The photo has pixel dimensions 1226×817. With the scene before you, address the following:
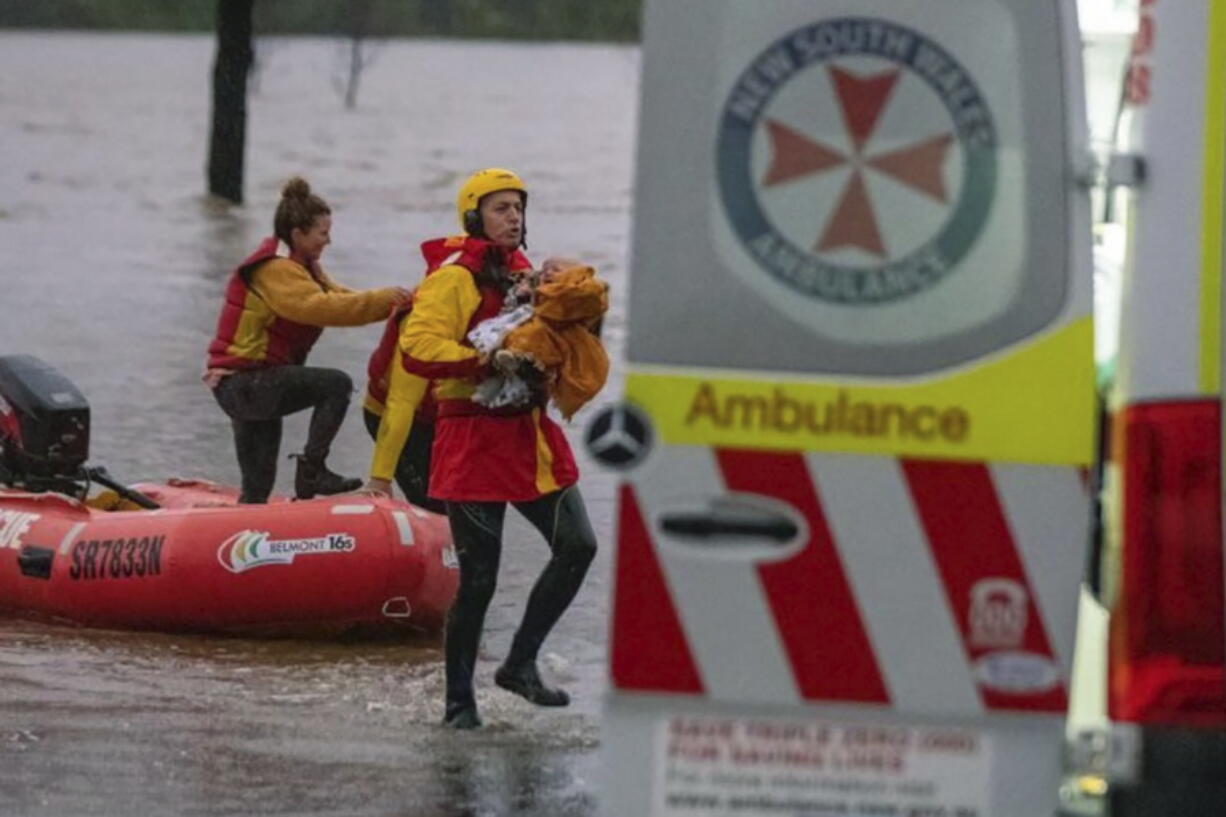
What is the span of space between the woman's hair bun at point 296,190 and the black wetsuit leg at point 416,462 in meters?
0.73

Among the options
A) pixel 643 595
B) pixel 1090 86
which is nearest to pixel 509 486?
pixel 1090 86

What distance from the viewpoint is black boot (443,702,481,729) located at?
29.1ft

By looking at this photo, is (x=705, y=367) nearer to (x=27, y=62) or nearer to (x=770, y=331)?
(x=770, y=331)

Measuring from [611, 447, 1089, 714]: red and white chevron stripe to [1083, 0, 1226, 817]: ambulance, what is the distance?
0.13 metres

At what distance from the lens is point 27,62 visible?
11225cm

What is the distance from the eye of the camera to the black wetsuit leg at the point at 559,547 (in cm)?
886

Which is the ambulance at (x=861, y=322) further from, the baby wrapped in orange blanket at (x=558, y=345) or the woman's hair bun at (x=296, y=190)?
the woman's hair bun at (x=296, y=190)

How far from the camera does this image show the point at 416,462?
35.6ft

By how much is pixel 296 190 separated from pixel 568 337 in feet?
8.19

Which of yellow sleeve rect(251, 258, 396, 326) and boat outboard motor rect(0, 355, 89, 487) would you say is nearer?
yellow sleeve rect(251, 258, 396, 326)

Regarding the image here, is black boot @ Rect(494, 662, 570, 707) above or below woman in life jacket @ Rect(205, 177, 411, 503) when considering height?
below

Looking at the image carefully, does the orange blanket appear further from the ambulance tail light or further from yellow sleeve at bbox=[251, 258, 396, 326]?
the ambulance tail light

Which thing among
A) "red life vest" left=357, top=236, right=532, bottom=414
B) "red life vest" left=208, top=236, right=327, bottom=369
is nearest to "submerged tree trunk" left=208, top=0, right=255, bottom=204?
"red life vest" left=208, top=236, right=327, bottom=369

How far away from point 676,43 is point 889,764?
1.08m
